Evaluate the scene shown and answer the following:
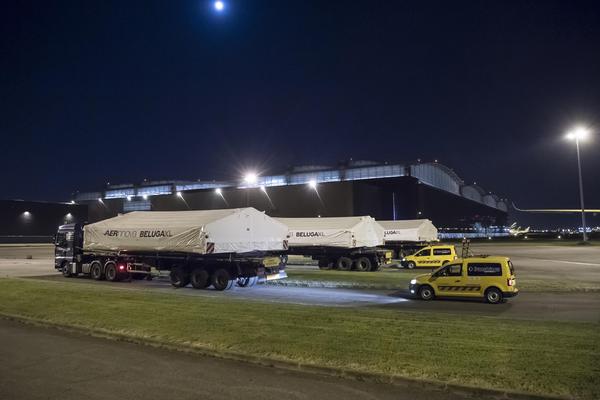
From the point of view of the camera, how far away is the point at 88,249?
24.0 meters

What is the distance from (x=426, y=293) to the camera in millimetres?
17188

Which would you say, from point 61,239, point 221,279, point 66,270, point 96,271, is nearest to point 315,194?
point 61,239

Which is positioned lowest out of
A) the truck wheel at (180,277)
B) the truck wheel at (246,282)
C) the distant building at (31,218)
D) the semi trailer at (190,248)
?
the truck wheel at (246,282)

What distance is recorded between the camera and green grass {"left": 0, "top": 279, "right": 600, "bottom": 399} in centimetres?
686

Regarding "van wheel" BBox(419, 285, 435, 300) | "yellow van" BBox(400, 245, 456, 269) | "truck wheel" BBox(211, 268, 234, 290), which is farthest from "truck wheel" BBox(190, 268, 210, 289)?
"yellow van" BBox(400, 245, 456, 269)

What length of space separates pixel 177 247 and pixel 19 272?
13311 mm

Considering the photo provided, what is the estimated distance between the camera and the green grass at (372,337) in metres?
6.86

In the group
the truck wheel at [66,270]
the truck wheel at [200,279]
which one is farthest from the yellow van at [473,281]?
the truck wheel at [66,270]

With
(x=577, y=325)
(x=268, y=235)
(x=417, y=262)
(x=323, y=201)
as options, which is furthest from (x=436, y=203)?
(x=577, y=325)

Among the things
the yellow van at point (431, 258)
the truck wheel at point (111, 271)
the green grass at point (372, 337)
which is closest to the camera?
the green grass at point (372, 337)

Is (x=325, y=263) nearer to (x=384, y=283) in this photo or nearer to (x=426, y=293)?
(x=384, y=283)

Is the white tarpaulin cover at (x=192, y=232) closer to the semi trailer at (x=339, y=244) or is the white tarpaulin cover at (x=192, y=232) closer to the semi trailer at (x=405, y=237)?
the semi trailer at (x=339, y=244)

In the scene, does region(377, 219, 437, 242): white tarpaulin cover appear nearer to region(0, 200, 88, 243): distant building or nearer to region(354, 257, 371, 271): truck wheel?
region(354, 257, 371, 271): truck wheel

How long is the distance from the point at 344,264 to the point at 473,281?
46.4 feet
